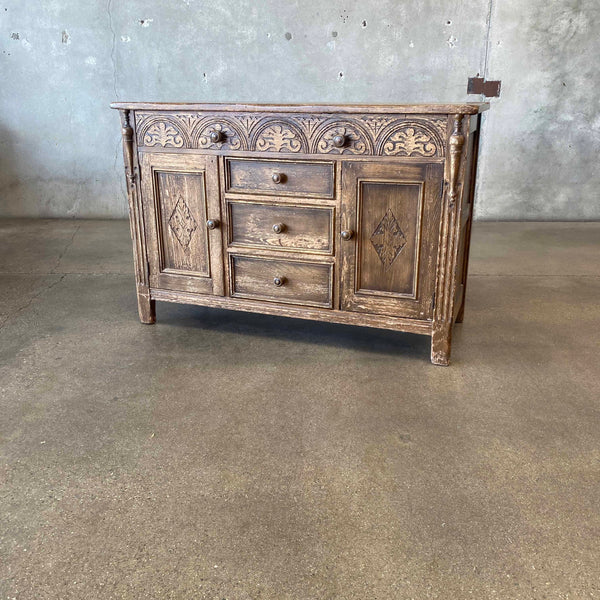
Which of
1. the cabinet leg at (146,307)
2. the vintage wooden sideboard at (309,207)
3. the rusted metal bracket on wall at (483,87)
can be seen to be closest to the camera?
the vintage wooden sideboard at (309,207)

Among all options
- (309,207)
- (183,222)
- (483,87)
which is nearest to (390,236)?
(309,207)

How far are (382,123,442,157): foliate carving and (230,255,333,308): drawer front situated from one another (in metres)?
0.52

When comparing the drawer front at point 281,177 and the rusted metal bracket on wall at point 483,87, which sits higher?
the rusted metal bracket on wall at point 483,87

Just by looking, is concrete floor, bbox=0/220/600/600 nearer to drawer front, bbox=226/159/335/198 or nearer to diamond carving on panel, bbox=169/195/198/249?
diamond carving on panel, bbox=169/195/198/249

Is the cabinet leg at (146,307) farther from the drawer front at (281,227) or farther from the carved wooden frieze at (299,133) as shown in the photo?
the carved wooden frieze at (299,133)

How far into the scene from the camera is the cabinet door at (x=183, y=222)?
7.78 ft

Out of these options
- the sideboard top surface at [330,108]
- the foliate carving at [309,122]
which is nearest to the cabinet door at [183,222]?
the sideboard top surface at [330,108]

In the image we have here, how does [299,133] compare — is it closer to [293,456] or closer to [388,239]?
[388,239]

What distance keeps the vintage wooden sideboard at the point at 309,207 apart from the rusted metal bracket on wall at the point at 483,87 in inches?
94.9

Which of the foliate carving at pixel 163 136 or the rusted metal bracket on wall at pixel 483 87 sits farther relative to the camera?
the rusted metal bracket on wall at pixel 483 87

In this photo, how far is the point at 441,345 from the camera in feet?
7.30

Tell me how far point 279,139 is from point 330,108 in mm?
242

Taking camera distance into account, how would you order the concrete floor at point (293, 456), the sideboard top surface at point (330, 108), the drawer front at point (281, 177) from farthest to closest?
the drawer front at point (281, 177), the sideboard top surface at point (330, 108), the concrete floor at point (293, 456)

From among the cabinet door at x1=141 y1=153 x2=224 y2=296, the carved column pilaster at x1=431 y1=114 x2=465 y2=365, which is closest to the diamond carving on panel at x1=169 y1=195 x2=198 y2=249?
the cabinet door at x1=141 y1=153 x2=224 y2=296
